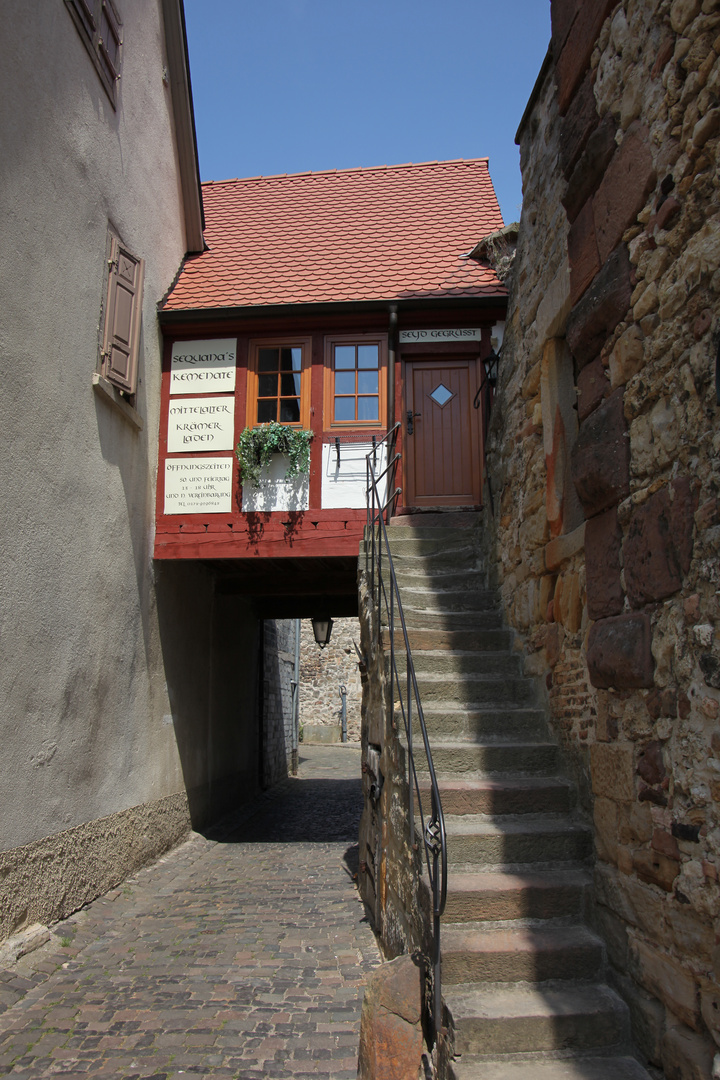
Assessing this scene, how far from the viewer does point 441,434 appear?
7.89 m

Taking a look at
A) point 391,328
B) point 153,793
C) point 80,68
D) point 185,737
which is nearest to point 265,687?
point 185,737

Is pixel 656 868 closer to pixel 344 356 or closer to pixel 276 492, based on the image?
pixel 276 492

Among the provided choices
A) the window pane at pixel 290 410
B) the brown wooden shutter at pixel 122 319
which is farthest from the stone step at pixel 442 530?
the brown wooden shutter at pixel 122 319

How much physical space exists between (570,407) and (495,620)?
65.6 inches

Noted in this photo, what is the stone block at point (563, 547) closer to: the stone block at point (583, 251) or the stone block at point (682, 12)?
the stone block at point (583, 251)

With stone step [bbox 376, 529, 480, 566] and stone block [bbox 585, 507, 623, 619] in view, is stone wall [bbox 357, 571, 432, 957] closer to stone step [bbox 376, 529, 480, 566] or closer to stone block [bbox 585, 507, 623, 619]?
stone step [bbox 376, 529, 480, 566]

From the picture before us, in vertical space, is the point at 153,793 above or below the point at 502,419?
below

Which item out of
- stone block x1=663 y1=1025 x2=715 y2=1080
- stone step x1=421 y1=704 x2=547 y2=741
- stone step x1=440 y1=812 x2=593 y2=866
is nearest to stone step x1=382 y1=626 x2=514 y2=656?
stone step x1=421 y1=704 x2=547 y2=741

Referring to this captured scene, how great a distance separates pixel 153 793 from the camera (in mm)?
6953

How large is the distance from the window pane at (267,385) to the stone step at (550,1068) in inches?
252

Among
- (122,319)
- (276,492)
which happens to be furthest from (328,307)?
(122,319)

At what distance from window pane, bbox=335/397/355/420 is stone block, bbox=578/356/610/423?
4.52m

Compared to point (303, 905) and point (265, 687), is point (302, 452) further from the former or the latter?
point (265, 687)

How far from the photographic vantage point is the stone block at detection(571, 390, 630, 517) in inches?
119
